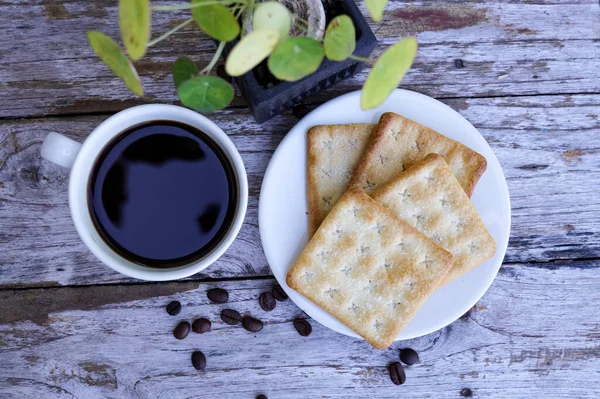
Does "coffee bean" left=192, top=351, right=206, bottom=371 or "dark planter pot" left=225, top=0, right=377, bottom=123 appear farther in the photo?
"coffee bean" left=192, top=351, right=206, bottom=371

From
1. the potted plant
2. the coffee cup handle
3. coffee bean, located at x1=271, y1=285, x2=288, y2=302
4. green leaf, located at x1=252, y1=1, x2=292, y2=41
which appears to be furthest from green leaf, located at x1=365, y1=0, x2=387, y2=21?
coffee bean, located at x1=271, y1=285, x2=288, y2=302

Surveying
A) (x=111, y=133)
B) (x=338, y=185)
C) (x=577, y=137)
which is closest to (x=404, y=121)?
(x=338, y=185)

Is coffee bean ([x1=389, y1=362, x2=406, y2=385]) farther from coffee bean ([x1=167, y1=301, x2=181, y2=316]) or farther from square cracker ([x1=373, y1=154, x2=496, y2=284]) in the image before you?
coffee bean ([x1=167, y1=301, x2=181, y2=316])

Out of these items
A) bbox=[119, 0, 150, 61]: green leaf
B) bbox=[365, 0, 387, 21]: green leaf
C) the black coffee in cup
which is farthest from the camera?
the black coffee in cup

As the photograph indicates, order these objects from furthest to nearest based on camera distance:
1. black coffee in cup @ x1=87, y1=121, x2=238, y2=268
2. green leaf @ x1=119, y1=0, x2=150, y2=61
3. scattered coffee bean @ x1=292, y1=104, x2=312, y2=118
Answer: scattered coffee bean @ x1=292, y1=104, x2=312, y2=118 → black coffee in cup @ x1=87, y1=121, x2=238, y2=268 → green leaf @ x1=119, y1=0, x2=150, y2=61

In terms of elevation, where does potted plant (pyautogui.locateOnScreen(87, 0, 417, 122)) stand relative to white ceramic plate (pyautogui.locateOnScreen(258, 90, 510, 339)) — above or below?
above

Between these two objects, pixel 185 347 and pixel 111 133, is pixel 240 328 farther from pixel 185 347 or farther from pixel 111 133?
pixel 111 133

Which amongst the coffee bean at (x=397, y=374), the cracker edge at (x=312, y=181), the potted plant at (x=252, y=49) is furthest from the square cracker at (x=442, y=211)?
the potted plant at (x=252, y=49)

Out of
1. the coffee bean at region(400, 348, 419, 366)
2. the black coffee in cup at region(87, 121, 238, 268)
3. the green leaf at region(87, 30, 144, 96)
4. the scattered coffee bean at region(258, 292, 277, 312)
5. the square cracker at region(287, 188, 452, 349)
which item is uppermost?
the green leaf at region(87, 30, 144, 96)
